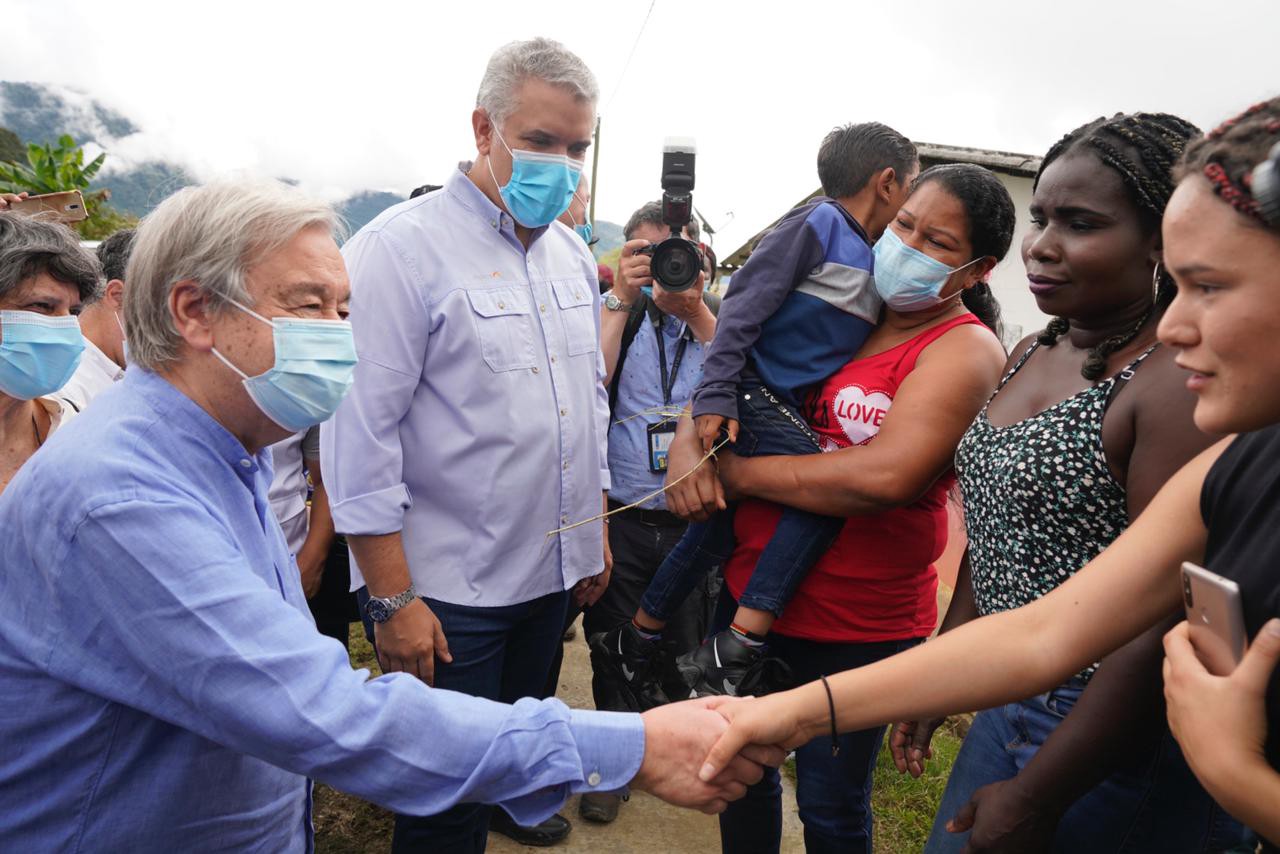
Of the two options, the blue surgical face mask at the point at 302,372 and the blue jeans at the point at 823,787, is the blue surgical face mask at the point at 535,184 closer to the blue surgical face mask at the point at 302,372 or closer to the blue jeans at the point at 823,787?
the blue surgical face mask at the point at 302,372

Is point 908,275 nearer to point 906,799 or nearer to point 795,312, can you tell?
point 795,312

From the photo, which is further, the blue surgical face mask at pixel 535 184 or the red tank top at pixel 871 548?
the blue surgical face mask at pixel 535 184

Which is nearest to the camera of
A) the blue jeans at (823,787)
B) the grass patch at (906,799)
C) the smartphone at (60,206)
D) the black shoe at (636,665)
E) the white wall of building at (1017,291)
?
the blue jeans at (823,787)

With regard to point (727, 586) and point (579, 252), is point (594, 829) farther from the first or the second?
point (579, 252)

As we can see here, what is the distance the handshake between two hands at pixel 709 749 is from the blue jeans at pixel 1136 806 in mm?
485

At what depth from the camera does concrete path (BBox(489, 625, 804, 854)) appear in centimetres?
313

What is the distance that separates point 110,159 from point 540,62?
59.8ft

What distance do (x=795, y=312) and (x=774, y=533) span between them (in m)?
0.64

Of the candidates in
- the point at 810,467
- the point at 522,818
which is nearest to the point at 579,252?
the point at 810,467

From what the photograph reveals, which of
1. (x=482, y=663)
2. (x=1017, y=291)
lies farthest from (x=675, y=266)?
(x=1017, y=291)

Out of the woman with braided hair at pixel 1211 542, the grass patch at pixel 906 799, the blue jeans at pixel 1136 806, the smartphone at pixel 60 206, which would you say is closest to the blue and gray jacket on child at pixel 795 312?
the woman with braided hair at pixel 1211 542

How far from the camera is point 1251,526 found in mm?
1095

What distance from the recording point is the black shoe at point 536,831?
309 cm

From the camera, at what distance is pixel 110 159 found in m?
16.6
